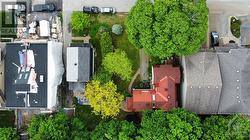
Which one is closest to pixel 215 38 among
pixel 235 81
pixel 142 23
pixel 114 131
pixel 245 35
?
pixel 245 35

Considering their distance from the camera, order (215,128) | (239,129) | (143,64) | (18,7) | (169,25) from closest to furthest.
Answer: (169,25) < (239,129) < (215,128) < (143,64) < (18,7)


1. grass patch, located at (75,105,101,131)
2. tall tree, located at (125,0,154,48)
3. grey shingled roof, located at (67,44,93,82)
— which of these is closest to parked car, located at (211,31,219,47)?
tall tree, located at (125,0,154,48)

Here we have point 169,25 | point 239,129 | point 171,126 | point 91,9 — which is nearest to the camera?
point 169,25

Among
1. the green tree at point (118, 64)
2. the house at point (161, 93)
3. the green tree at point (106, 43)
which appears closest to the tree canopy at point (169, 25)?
the green tree at point (118, 64)

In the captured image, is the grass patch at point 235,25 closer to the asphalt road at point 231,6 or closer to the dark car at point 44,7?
the asphalt road at point 231,6

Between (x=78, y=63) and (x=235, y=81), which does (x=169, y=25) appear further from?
(x=78, y=63)

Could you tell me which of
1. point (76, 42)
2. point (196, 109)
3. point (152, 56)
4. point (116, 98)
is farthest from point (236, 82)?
point (76, 42)

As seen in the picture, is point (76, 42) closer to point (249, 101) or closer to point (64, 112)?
point (64, 112)
